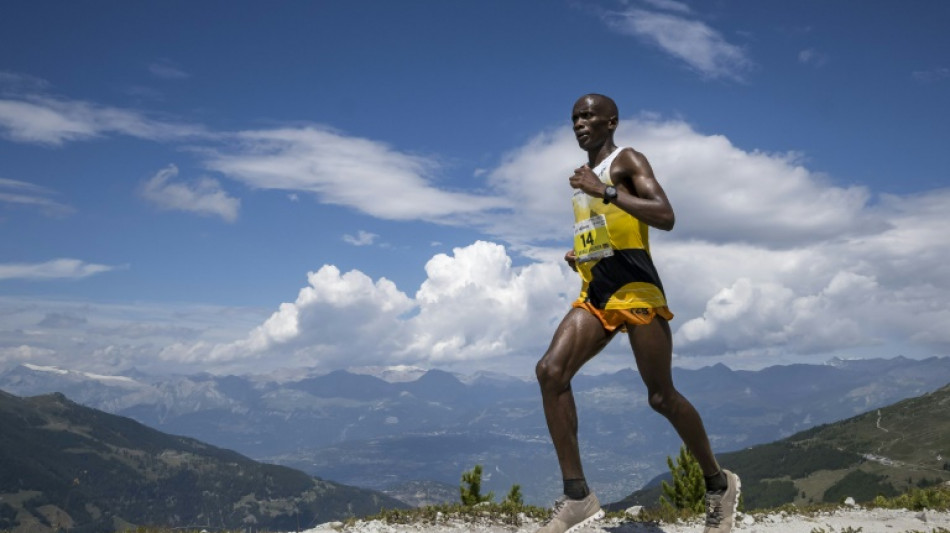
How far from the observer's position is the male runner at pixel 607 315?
6031 mm

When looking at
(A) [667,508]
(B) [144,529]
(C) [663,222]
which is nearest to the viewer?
(C) [663,222]

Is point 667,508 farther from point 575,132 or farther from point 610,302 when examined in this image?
point 575,132

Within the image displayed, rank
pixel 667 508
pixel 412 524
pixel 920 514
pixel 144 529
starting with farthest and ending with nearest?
pixel 920 514 < pixel 667 508 < pixel 412 524 < pixel 144 529

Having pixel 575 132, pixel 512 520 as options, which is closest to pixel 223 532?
pixel 512 520

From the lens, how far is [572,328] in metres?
6.16

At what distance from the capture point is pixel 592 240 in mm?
6293

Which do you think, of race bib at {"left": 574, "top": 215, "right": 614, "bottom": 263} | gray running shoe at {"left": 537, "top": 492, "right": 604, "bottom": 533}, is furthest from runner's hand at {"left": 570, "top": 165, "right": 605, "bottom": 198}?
gray running shoe at {"left": 537, "top": 492, "right": 604, "bottom": 533}

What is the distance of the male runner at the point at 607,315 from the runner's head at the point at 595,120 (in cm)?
34

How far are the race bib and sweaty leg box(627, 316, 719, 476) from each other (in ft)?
2.25

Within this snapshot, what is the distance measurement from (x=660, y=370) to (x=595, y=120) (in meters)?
2.30

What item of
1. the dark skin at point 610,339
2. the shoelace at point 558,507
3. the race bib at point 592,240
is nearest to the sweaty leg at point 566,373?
the dark skin at point 610,339

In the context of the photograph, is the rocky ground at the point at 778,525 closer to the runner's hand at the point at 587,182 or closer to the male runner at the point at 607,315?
the male runner at the point at 607,315

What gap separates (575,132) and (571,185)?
0.83 meters

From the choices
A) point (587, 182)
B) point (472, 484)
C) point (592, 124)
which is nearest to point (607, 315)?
point (587, 182)
